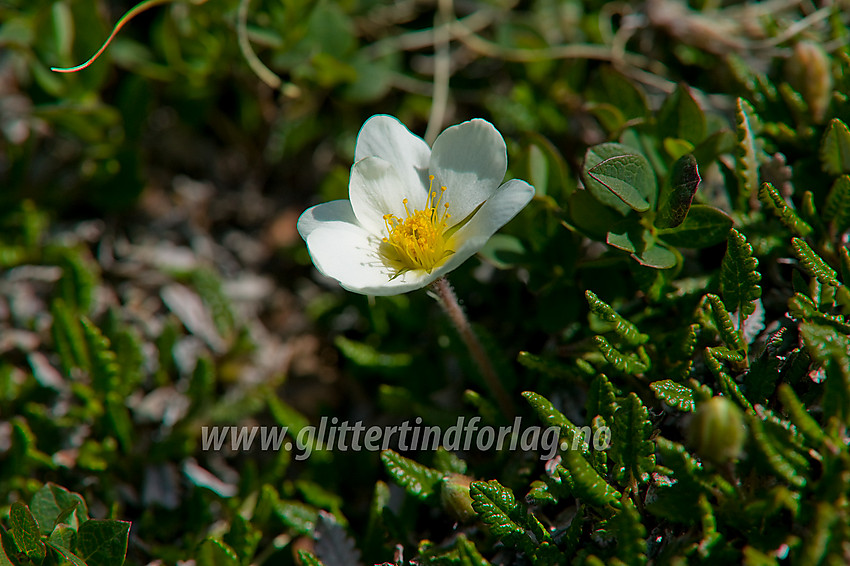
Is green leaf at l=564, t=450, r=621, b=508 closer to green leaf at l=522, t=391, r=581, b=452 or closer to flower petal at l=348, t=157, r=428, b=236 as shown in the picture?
green leaf at l=522, t=391, r=581, b=452

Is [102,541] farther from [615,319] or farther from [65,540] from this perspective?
[615,319]

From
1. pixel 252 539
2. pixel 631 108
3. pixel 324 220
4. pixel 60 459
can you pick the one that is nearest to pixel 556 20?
pixel 631 108

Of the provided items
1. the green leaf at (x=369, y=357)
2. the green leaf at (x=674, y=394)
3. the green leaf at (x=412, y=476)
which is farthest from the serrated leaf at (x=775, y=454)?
the green leaf at (x=369, y=357)

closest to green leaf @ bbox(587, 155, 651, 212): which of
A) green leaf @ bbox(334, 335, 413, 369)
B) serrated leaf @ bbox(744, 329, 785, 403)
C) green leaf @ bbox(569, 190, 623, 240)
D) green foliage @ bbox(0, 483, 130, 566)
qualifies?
green leaf @ bbox(569, 190, 623, 240)

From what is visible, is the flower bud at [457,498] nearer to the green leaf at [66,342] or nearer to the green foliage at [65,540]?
the green foliage at [65,540]

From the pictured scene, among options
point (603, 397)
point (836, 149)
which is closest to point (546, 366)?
point (603, 397)

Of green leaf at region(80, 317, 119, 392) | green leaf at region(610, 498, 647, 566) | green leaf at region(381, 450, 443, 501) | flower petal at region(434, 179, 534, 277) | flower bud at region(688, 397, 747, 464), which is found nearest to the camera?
flower bud at region(688, 397, 747, 464)
